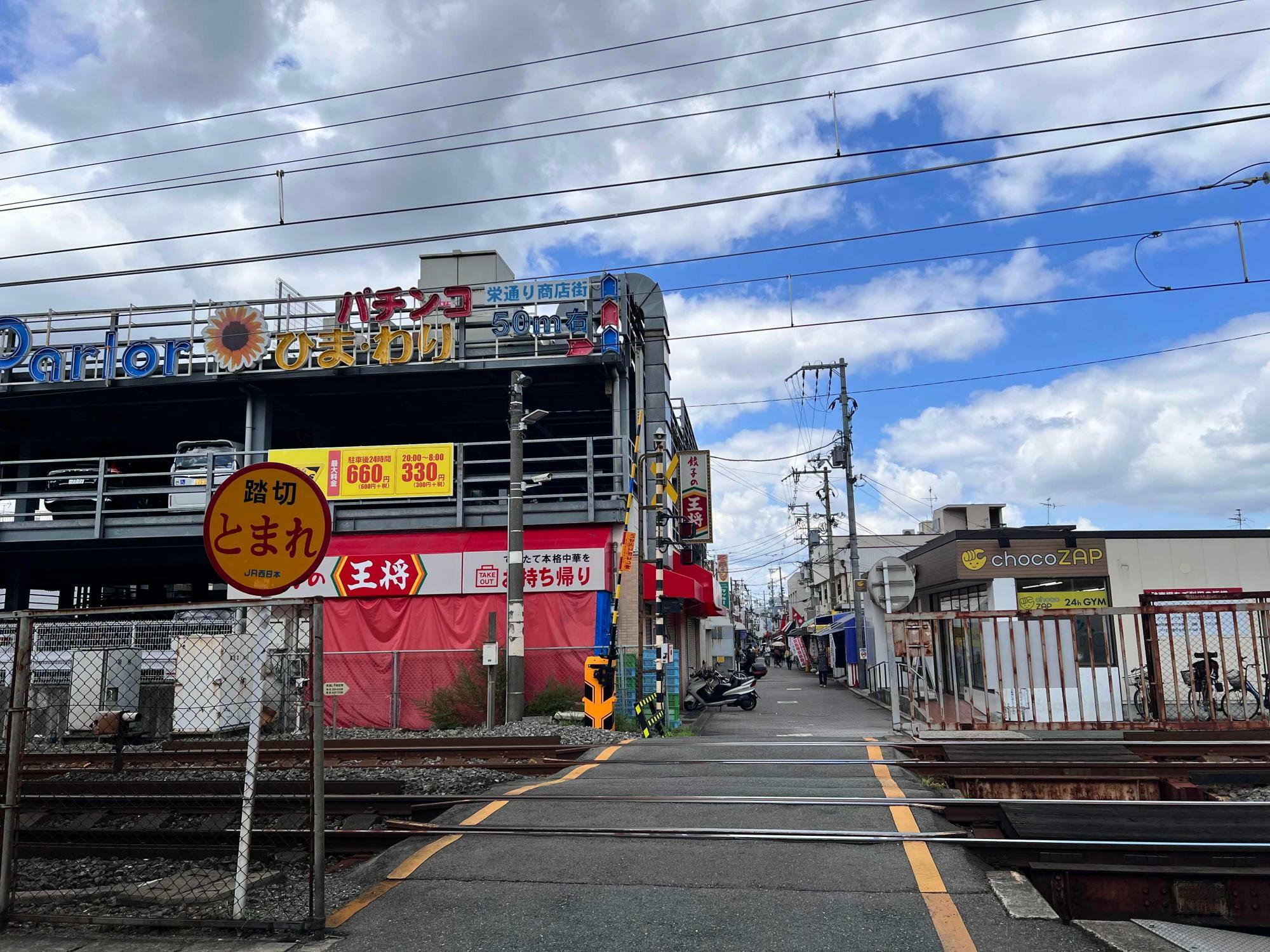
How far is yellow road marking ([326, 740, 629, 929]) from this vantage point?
5957 mm

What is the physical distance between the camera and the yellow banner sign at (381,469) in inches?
806

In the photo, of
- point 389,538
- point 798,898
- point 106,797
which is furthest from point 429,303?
point 798,898

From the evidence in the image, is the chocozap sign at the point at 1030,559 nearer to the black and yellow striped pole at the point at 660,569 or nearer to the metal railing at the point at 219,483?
the black and yellow striped pole at the point at 660,569

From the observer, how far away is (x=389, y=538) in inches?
809

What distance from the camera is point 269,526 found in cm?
577

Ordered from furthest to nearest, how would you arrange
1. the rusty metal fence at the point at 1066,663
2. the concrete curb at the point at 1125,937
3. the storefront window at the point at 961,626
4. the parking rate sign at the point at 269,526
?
the storefront window at the point at 961,626 < the rusty metal fence at the point at 1066,663 < the parking rate sign at the point at 269,526 < the concrete curb at the point at 1125,937

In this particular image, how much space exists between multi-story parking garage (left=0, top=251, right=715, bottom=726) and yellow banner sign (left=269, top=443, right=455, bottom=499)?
5 centimetres

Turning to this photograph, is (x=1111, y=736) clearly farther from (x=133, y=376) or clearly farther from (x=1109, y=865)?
(x=133, y=376)

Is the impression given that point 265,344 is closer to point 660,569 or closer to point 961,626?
point 660,569

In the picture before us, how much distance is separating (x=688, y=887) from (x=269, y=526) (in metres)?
3.50

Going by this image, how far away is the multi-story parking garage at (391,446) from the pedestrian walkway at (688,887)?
10252 millimetres

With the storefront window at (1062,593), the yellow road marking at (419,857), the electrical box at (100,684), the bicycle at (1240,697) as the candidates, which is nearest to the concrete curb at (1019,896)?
the yellow road marking at (419,857)

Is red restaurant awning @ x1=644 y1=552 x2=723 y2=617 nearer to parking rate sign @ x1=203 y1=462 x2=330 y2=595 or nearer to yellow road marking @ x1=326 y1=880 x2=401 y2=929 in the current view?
yellow road marking @ x1=326 y1=880 x2=401 y2=929

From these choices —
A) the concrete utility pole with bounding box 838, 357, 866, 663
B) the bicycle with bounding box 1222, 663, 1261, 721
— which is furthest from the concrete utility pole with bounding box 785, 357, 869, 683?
the bicycle with bounding box 1222, 663, 1261, 721
